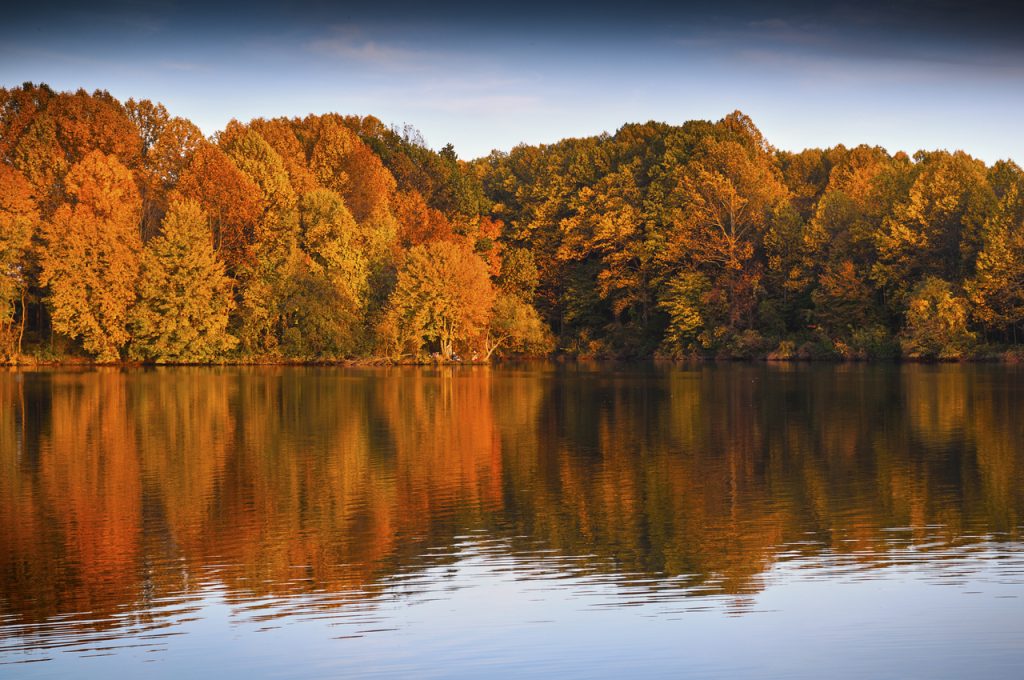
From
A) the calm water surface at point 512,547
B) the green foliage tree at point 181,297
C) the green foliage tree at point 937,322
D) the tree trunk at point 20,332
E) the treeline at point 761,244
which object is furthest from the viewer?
the treeline at point 761,244

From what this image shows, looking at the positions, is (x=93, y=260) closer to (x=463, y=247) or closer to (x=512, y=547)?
(x=463, y=247)

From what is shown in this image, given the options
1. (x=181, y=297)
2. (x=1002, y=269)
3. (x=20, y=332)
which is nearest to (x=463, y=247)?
(x=181, y=297)

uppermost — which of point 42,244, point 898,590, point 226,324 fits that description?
point 42,244

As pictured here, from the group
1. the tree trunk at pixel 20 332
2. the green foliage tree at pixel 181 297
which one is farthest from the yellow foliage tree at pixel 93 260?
the tree trunk at pixel 20 332

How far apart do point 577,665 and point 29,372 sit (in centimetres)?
5367

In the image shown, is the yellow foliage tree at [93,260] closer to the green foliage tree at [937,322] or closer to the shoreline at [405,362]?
the shoreline at [405,362]

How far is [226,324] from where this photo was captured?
2576 inches

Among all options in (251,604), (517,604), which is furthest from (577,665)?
(251,604)

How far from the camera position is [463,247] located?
7562 centimetres

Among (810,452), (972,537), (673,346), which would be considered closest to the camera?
(972,537)

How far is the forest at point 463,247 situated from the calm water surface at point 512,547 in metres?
35.2

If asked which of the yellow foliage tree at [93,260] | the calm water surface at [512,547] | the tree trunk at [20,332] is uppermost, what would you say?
the yellow foliage tree at [93,260]

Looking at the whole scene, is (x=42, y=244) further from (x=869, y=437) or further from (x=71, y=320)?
(x=869, y=437)

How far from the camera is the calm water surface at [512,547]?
9742 mm
